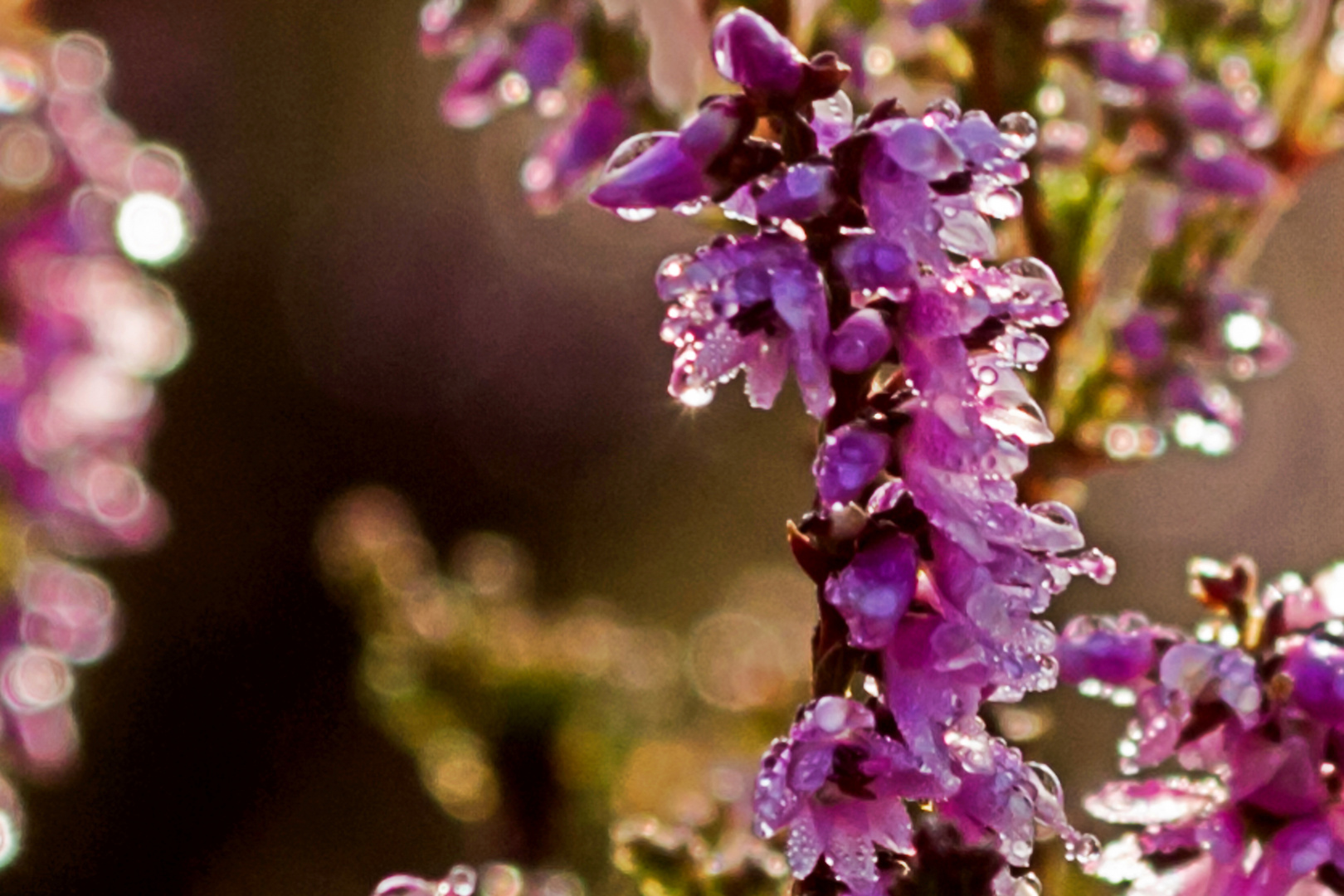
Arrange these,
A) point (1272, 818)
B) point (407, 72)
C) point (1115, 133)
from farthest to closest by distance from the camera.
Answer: point (407, 72) → point (1115, 133) → point (1272, 818)

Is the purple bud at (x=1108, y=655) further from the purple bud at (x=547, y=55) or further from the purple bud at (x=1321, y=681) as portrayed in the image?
the purple bud at (x=547, y=55)

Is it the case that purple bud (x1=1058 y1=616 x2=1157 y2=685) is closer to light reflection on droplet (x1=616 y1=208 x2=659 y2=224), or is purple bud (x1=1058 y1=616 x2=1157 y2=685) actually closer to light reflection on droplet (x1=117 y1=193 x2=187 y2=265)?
light reflection on droplet (x1=616 y1=208 x2=659 y2=224)

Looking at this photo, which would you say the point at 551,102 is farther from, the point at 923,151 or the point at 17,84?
the point at 17,84

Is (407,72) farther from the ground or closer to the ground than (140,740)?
farther from the ground

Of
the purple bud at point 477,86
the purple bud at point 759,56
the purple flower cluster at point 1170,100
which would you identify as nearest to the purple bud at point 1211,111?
the purple flower cluster at point 1170,100

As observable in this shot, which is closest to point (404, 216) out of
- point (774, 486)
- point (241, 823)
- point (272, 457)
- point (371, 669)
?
point (272, 457)

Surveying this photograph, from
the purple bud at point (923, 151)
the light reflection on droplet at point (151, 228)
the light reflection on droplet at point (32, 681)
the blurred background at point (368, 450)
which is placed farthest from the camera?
the blurred background at point (368, 450)

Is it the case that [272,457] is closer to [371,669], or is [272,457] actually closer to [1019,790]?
[371,669]
